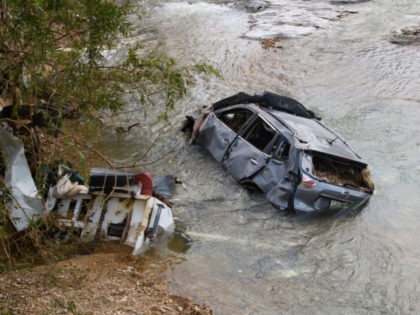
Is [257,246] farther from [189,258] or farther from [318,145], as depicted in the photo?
[318,145]

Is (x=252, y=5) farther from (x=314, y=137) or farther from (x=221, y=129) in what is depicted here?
(x=314, y=137)

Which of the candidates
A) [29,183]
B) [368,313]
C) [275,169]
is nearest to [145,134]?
[275,169]

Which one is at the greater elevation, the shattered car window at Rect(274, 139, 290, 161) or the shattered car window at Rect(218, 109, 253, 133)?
the shattered car window at Rect(274, 139, 290, 161)

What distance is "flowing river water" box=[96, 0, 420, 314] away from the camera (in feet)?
25.6

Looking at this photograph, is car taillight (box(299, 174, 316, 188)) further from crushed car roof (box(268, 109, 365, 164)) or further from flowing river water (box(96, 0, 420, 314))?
flowing river water (box(96, 0, 420, 314))

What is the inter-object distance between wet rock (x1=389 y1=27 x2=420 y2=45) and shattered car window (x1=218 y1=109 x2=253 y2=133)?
11160 millimetres

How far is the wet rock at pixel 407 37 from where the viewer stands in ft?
65.4

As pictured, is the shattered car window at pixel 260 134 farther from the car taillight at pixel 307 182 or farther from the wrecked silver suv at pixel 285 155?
the car taillight at pixel 307 182

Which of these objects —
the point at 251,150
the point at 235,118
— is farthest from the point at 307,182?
the point at 235,118

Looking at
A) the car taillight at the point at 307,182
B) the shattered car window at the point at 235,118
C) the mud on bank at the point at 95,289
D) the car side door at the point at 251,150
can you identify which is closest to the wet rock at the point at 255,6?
the shattered car window at the point at 235,118

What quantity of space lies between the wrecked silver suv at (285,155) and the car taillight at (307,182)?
17 millimetres

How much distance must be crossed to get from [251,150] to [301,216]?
63.3 inches

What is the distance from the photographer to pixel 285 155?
9.48 m

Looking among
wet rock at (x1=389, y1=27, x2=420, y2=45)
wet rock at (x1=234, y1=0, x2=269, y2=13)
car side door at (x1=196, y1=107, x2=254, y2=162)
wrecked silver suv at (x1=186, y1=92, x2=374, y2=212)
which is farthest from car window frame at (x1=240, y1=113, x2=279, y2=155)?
wet rock at (x1=234, y1=0, x2=269, y2=13)
